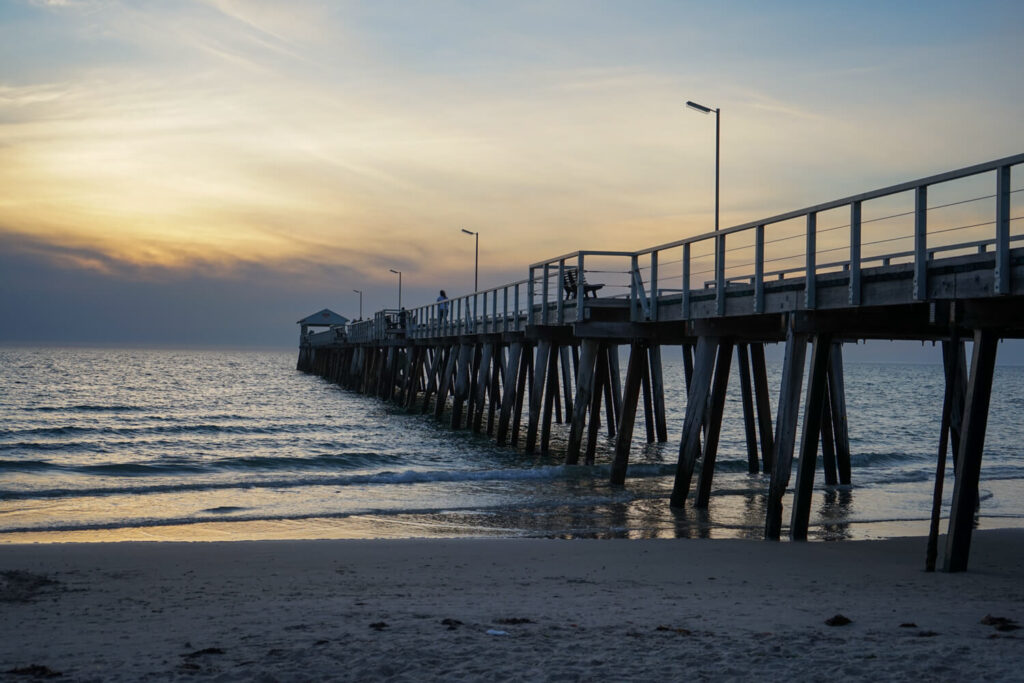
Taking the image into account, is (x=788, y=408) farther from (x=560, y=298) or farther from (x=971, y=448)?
(x=560, y=298)

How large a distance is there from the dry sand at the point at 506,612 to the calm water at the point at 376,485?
271cm

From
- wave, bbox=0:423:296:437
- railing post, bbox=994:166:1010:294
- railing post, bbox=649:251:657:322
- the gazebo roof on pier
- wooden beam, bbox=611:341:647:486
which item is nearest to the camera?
railing post, bbox=994:166:1010:294

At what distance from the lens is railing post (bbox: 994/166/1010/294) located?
805cm

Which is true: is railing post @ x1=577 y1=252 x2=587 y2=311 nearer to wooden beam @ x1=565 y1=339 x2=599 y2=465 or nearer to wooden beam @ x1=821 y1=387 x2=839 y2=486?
wooden beam @ x1=565 y1=339 x2=599 y2=465

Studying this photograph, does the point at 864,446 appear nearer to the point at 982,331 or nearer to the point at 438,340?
the point at 438,340

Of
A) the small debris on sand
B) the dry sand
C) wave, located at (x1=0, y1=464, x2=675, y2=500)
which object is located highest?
the small debris on sand

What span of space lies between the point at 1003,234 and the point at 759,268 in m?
3.92

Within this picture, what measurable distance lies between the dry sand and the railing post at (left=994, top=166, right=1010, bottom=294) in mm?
2614

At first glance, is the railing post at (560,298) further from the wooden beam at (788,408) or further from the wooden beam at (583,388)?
the wooden beam at (788,408)

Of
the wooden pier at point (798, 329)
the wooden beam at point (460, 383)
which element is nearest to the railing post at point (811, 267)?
the wooden pier at point (798, 329)

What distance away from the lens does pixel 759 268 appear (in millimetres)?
11797

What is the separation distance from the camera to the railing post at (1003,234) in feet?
26.4

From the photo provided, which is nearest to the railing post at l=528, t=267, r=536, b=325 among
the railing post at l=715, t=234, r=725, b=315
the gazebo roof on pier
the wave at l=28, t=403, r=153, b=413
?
the railing post at l=715, t=234, r=725, b=315

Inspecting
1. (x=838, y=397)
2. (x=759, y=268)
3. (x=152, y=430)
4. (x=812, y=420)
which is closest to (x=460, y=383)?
(x=152, y=430)
